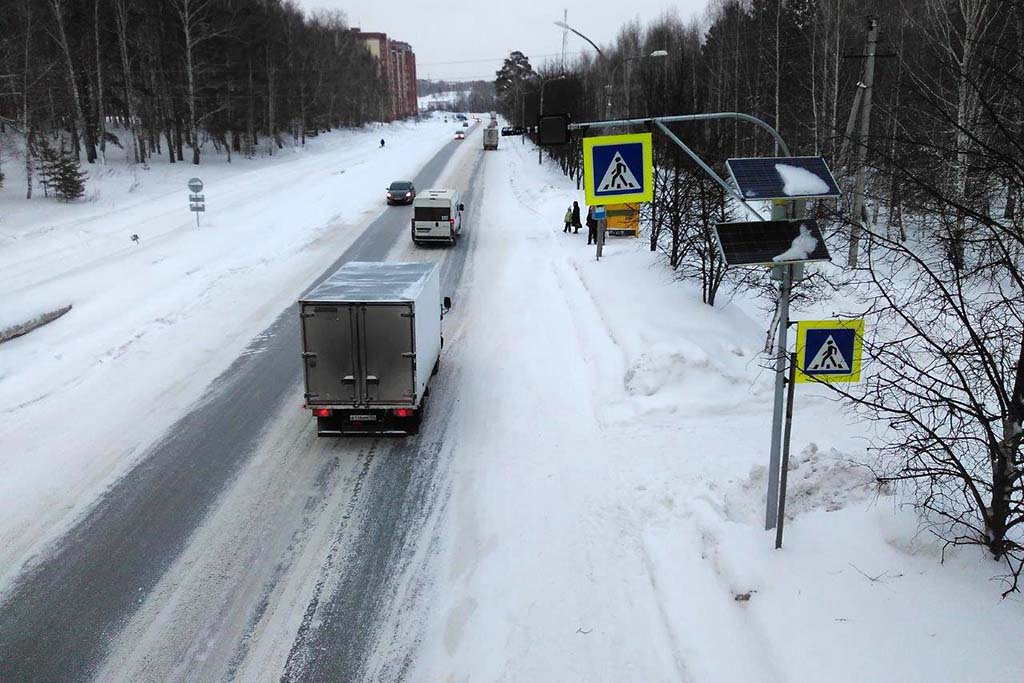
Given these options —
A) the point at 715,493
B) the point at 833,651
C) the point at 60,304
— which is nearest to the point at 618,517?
the point at 715,493

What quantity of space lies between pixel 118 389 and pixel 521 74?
11060 centimetres

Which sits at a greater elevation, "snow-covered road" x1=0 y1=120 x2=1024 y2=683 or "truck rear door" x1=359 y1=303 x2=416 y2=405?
"truck rear door" x1=359 y1=303 x2=416 y2=405

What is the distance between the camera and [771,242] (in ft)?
23.0

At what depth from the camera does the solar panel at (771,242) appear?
6918 millimetres

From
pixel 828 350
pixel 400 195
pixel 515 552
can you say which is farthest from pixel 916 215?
pixel 400 195

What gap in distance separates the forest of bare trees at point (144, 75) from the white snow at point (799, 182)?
3864 centimetres

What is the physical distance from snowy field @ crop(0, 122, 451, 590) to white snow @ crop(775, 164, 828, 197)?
9371 mm

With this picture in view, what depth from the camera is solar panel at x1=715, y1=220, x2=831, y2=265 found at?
22.7 ft

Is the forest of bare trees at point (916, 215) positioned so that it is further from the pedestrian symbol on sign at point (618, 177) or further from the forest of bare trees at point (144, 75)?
the forest of bare trees at point (144, 75)

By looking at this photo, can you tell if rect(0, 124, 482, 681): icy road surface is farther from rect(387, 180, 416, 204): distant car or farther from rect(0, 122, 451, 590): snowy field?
rect(387, 180, 416, 204): distant car

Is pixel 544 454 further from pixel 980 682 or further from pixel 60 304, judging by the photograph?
pixel 60 304

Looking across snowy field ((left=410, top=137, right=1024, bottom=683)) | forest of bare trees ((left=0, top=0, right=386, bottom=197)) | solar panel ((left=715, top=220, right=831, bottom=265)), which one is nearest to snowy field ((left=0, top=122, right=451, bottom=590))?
forest of bare trees ((left=0, top=0, right=386, bottom=197))

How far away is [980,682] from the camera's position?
557 centimetres

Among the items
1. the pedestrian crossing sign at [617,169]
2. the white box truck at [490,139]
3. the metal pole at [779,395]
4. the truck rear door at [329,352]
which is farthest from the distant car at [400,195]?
the white box truck at [490,139]
